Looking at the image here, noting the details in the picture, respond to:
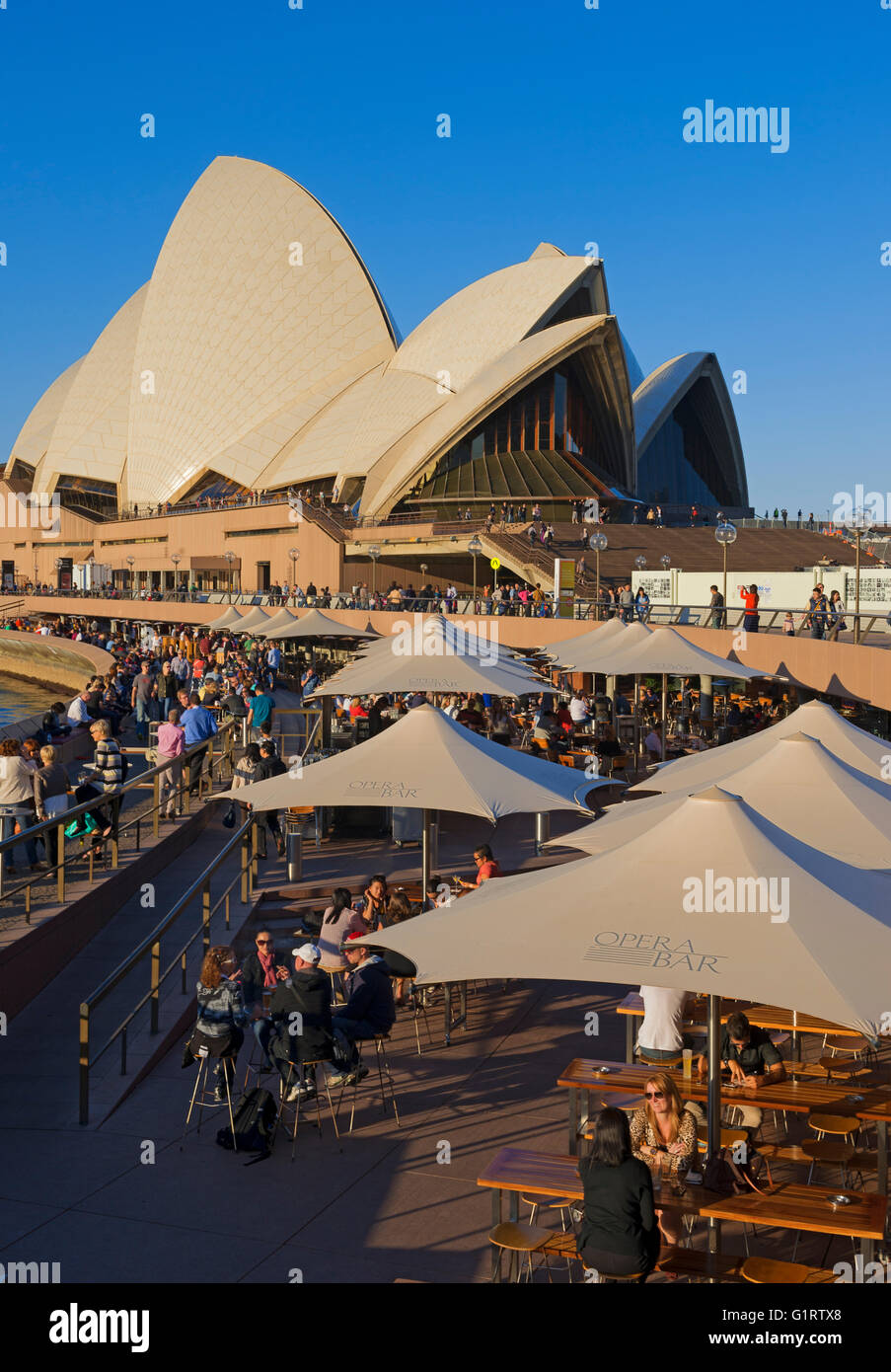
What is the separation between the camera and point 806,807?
6.40 metres

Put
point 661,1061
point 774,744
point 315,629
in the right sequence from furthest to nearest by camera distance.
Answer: point 315,629 < point 774,744 < point 661,1061

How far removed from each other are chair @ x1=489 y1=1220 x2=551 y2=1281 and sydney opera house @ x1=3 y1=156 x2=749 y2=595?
43.5 metres

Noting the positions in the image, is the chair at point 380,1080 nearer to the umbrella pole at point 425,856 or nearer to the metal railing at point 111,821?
the umbrella pole at point 425,856

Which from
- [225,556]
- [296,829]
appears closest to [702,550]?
[225,556]

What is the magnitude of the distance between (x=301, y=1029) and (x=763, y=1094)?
7.51 ft

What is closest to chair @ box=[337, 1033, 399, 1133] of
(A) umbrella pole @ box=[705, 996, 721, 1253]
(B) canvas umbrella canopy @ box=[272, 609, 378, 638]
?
(A) umbrella pole @ box=[705, 996, 721, 1253]

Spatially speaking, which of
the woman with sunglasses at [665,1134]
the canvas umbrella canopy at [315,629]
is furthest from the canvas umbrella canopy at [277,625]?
the woman with sunglasses at [665,1134]

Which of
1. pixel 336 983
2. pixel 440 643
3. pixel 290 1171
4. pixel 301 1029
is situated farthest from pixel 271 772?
pixel 290 1171

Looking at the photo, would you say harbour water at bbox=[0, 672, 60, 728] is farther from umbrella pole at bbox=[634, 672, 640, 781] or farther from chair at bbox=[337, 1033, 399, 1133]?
chair at bbox=[337, 1033, 399, 1133]

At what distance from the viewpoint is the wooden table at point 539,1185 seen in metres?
4.45

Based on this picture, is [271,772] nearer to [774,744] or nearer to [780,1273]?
[774,744]

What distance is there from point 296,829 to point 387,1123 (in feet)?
15.8

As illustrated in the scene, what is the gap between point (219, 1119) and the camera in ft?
20.4

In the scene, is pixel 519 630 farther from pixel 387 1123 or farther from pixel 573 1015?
pixel 387 1123
